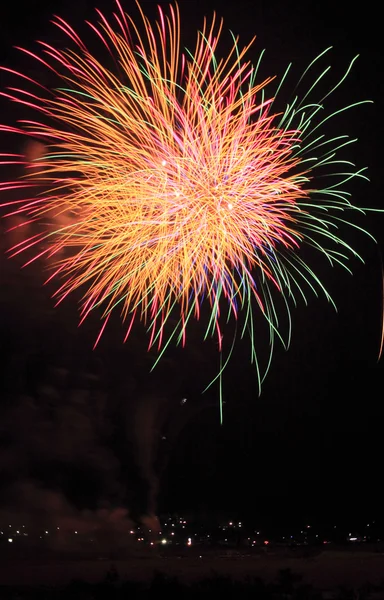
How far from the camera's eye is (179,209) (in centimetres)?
1336

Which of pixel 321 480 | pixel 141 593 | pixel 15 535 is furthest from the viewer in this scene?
pixel 321 480

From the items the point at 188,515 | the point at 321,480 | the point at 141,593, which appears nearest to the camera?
the point at 141,593

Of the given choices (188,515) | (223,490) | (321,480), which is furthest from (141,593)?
(321,480)

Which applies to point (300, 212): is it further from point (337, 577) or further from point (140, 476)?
point (140, 476)

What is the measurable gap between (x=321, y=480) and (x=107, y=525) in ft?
32.9

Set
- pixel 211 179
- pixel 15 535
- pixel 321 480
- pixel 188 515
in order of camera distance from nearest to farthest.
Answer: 1. pixel 211 179
2. pixel 15 535
3. pixel 188 515
4. pixel 321 480

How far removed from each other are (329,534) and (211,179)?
1978cm

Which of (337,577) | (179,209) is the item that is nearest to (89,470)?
(337,577)

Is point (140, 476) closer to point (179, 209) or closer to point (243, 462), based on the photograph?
point (243, 462)

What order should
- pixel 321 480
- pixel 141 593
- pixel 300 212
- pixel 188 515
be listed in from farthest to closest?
pixel 321 480 → pixel 188 515 → pixel 300 212 → pixel 141 593

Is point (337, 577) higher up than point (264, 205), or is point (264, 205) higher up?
point (264, 205)

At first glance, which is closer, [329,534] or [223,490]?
[223,490]

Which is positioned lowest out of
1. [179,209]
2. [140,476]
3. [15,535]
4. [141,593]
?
[141,593]

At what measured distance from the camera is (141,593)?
39.7ft
